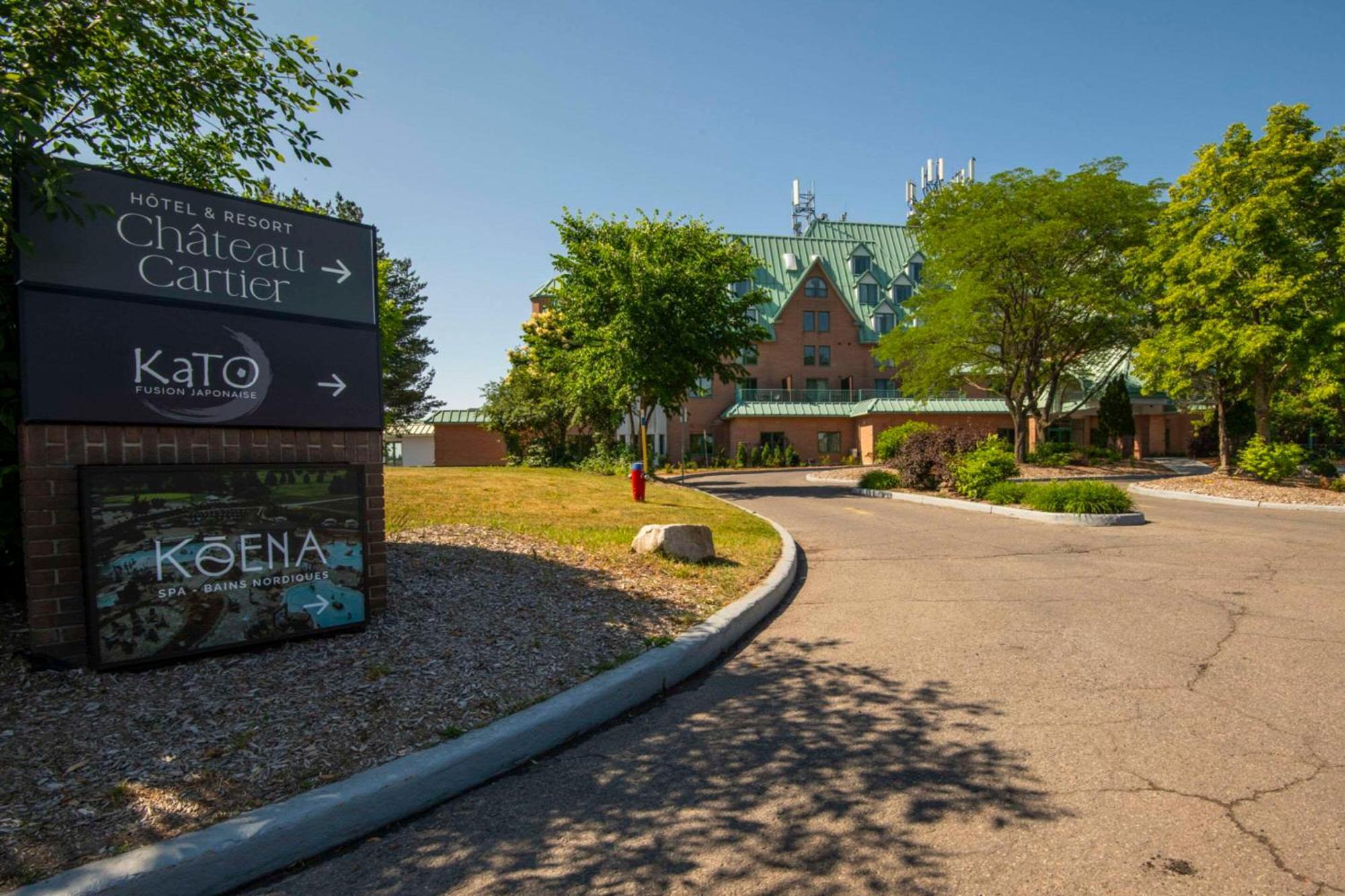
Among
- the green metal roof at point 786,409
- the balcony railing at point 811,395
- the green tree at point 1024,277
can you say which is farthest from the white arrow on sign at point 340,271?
the balcony railing at point 811,395

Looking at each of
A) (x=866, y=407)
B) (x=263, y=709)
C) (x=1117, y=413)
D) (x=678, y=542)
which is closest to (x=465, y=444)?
(x=866, y=407)

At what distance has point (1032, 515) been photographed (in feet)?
48.6

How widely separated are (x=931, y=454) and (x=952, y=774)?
1797cm

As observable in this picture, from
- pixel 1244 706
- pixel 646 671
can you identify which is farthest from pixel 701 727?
pixel 1244 706

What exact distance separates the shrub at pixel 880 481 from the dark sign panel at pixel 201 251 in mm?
18395

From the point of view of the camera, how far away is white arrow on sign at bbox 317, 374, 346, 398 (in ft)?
17.9

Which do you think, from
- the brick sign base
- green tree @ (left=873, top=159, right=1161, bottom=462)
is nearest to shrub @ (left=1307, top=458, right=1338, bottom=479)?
green tree @ (left=873, top=159, right=1161, bottom=462)

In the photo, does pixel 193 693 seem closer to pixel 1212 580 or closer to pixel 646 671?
pixel 646 671

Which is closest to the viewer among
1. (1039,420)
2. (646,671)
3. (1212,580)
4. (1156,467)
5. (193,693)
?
(193,693)

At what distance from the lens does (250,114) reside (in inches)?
232

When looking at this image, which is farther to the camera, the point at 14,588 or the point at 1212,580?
the point at 1212,580

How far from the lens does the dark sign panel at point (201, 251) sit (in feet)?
14.3

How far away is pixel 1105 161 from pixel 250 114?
32.2m

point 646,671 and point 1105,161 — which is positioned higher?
point 1105,161
